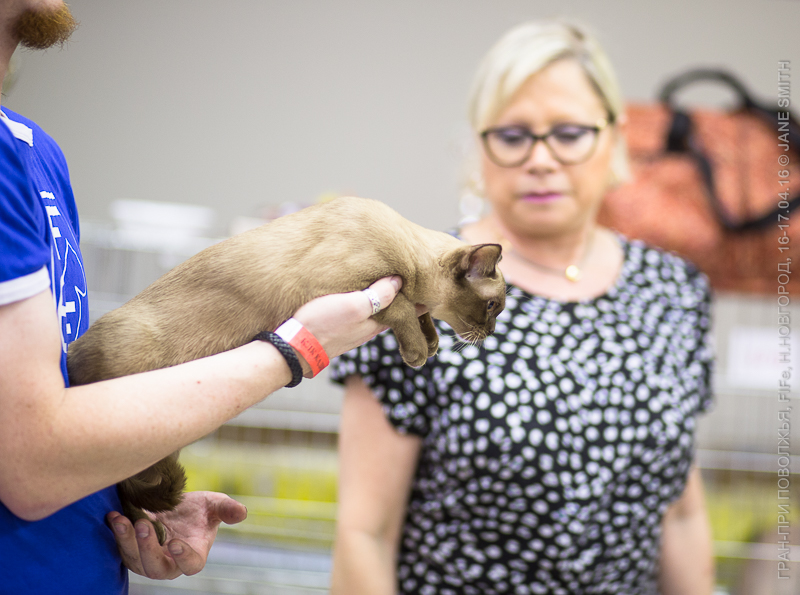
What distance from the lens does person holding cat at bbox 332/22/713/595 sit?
1.03 meters

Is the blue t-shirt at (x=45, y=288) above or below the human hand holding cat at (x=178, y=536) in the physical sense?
above

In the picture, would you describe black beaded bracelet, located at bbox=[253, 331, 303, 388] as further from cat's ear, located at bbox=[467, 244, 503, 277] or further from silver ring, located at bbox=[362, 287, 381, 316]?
cat's ear, located at bbox=[467, 244, 503, 277]

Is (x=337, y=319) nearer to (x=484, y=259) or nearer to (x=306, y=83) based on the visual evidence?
(x=484, y=259)

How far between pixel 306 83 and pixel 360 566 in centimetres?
213

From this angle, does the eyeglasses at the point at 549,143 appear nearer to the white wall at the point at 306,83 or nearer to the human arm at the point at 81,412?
the human arm at the point at 81,412

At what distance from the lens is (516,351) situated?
42.4 inches

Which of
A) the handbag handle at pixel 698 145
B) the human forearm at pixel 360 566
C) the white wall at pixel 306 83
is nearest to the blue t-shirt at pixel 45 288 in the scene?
the human forearm at pixel 360 566

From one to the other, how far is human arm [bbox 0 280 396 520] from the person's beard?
245mm

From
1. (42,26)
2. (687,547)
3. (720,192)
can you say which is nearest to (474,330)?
(42,26)

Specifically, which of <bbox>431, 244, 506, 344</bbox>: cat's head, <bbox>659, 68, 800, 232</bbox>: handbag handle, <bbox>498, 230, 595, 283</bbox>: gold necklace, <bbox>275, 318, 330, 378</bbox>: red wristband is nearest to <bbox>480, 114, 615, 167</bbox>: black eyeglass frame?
<bbox>498, 230, 595, 283</bbox>: gold necklace

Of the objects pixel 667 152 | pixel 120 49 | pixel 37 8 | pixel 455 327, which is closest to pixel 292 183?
pixel 120 49

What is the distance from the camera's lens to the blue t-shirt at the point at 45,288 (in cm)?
47

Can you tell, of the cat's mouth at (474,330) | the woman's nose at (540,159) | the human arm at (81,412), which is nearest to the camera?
the human arm at (81,412)

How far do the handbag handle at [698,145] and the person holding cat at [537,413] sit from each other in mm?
454
